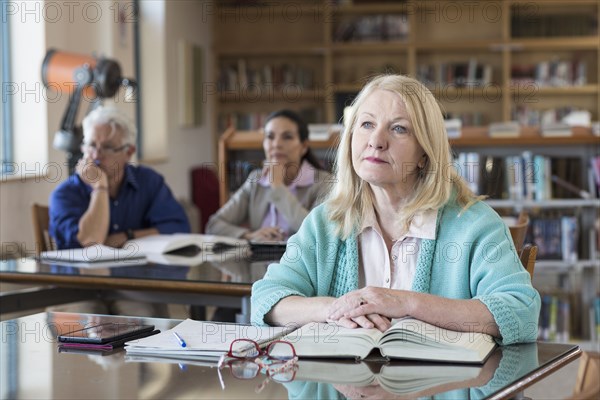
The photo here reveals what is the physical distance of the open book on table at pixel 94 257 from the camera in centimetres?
312

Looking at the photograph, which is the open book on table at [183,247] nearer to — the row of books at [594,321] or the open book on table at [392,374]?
the open book on table at [392,374]

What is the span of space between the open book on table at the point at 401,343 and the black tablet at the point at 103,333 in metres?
0.30

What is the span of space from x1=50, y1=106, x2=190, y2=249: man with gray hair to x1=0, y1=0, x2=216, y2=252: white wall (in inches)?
44.3

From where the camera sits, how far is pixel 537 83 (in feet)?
28.3

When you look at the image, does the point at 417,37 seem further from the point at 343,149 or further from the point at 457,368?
the point at 457,368

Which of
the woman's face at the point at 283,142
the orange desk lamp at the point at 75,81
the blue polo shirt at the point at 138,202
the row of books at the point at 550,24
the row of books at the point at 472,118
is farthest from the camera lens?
the row of books at the point at 472,118

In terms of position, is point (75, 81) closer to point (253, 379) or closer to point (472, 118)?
point (253, 379)

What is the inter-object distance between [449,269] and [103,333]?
2.29ft

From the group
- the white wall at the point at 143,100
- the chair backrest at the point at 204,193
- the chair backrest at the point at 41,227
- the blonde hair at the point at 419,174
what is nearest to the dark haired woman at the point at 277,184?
the chair backrest at the point at 41,227

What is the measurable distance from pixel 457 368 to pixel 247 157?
146 inches

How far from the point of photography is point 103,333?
5.95 ft

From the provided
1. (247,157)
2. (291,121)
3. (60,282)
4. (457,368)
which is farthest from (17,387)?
(247,157)

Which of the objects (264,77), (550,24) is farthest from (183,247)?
(550,24)

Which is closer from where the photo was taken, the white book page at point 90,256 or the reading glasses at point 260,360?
the reading glasses at point 260,360
